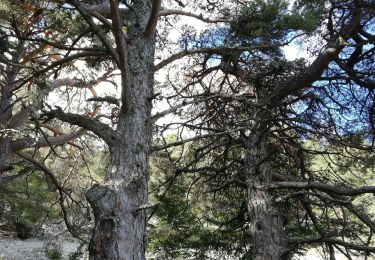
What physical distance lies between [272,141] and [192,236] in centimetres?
268

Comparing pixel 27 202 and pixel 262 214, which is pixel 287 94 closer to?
pixel 262 214

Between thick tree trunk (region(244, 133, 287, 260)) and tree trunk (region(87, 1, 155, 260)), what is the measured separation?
6.46 ft

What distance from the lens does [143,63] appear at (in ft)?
14.0

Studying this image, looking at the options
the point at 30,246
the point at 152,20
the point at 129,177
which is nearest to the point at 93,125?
the point at 129,177

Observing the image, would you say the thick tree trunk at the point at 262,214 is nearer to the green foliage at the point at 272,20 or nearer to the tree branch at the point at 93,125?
the green foliage at the point at 272,20

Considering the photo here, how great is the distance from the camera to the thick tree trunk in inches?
191

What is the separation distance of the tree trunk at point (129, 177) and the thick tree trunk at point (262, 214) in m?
1.97

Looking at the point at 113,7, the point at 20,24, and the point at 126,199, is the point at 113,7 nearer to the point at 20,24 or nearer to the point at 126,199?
the point at 126,199

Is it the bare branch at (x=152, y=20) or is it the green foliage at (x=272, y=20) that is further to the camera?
the green foliage at (x=272, y=20)

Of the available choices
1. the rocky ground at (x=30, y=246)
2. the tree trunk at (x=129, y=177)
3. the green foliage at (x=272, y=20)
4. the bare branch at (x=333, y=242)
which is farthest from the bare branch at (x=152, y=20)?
the rocky ground at (x=30, y=246)

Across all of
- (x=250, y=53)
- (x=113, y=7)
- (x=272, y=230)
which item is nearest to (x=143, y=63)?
(x=113, y=7)

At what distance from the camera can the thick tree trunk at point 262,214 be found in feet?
15.9

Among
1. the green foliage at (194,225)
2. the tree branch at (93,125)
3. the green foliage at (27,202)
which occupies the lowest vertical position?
the green foliage at (194,225)

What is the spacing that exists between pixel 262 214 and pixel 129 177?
94.6 inches
